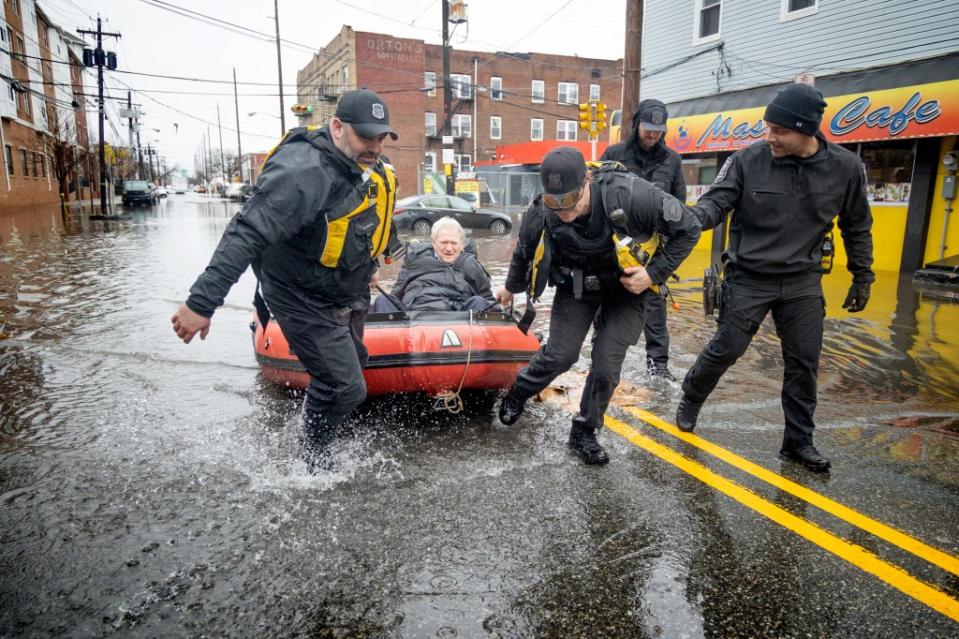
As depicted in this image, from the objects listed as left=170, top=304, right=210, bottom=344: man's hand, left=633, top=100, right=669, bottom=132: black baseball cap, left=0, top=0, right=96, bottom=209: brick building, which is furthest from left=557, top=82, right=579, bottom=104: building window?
left=170, top=304, right=210, bottom=344: man's hand

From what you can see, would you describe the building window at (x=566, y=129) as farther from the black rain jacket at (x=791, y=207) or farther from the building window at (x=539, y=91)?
the black rain jacket at (x=791, y=207)

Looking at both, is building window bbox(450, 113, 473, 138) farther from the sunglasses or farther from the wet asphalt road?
the sunglasses

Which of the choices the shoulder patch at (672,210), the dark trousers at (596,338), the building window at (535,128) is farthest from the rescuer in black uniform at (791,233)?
the building window at (535,128)

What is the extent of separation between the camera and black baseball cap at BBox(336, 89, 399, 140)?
3.05 metres

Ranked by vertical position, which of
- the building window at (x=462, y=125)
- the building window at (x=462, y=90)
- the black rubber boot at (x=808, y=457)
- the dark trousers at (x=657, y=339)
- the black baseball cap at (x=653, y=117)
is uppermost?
the building window at (x=462, y=90)

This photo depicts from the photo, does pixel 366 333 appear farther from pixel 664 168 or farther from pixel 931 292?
pixel 931 292

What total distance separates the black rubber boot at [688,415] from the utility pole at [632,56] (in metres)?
7.33

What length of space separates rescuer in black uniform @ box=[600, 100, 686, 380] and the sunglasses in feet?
6.32

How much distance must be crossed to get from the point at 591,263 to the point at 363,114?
144cm

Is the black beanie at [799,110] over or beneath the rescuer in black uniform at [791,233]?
over

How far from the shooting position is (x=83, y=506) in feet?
10.1

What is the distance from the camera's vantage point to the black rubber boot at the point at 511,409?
13.4ft

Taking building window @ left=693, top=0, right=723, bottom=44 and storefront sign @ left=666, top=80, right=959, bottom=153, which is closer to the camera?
storefront sign @ left=666, top=80, right=959, bottom=153

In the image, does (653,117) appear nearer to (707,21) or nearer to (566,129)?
(707,21)
